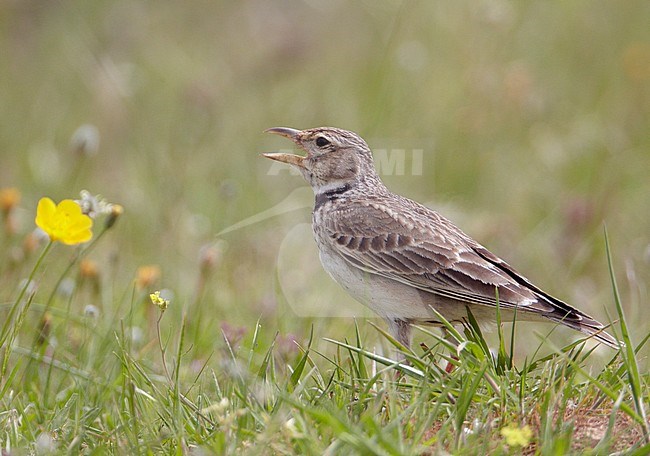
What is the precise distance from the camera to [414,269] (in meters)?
4.65

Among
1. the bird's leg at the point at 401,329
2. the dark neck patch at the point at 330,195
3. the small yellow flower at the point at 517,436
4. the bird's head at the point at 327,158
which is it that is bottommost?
the bird's leg at the point at 401,329

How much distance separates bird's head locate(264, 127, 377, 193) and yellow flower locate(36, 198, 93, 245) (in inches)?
59.6

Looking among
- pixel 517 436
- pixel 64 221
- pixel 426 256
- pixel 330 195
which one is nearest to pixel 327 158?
pixel 330 195

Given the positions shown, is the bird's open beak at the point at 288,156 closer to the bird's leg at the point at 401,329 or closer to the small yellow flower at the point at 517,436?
the bird's leg at the point at 401,329

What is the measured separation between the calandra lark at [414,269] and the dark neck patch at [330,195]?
0.09 feet

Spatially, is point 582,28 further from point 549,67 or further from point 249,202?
point 249,202

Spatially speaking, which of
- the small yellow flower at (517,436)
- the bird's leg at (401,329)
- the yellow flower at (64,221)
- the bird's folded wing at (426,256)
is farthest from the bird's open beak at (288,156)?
the small yellow flower at (517,436)

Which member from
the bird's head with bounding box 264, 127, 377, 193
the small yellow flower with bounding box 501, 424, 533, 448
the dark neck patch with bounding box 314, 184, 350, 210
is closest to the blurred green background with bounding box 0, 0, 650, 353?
the dark neck patch with bounding box 314, 184, 350, 210

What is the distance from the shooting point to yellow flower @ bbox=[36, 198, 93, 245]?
413 centimetres

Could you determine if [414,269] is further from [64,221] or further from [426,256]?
[64,221]

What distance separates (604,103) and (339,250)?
528 centimetres

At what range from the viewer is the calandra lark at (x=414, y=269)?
4.38 m

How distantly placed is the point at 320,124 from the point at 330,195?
Result: 367cm

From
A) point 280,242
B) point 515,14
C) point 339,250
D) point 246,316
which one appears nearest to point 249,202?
point 280,242
